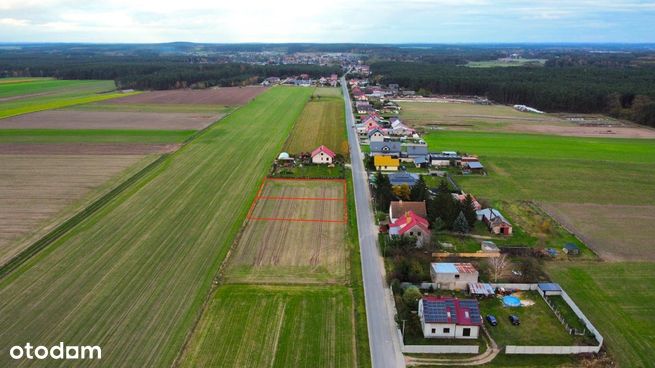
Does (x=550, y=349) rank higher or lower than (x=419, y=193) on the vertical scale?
lower

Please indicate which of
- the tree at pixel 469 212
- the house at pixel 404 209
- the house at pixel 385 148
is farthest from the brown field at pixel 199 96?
the tree at pixel 469 212

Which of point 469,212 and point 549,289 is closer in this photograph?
point 549,289

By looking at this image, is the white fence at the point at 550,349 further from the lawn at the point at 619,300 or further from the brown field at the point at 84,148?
the brown field at the point at 84,148

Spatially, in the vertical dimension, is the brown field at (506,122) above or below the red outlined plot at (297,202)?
above

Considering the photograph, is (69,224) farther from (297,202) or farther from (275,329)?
(275,329)

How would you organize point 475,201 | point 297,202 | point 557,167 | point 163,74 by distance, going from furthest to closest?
point 163,74
point 557,167
point 297,202
point 475,201

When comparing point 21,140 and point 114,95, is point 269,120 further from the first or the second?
point 114,95

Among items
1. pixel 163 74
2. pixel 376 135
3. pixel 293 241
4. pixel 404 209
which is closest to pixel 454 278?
pixel 404 209
